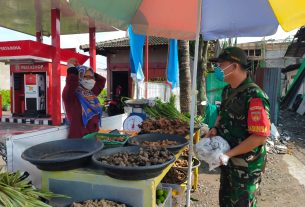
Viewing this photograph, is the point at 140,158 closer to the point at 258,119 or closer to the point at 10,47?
the point at 258,119

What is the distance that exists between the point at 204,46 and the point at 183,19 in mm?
6655

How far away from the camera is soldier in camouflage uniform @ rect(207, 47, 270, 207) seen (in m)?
2.27

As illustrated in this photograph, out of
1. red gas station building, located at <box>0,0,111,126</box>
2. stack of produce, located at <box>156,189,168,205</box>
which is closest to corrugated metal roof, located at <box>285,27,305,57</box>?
red gas station building, located at <box>0,0,111,126</box>

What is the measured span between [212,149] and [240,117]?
36 cm

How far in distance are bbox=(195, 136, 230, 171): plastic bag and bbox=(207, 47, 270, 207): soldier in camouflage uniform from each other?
0.05 metres

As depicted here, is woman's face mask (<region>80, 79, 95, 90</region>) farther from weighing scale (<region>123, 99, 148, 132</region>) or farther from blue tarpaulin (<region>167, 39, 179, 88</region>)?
blue tarpaulin (<region>167, 39, 179, 88</region>)

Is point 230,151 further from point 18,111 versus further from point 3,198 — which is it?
point 18,111

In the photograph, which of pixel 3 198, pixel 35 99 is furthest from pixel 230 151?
pixel 35 99

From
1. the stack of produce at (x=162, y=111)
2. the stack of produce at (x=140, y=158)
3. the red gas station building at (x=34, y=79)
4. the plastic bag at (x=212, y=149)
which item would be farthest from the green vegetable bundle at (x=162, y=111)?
the stack of produce at (x=140, y=158)

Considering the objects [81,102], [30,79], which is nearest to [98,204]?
[81,102]

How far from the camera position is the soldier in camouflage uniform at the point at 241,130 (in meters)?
2.27

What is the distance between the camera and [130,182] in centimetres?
187

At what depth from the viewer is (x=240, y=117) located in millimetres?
2391

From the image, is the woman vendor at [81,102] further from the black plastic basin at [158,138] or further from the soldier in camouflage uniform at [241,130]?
the soldier in camouflage uniform at [241,130]
